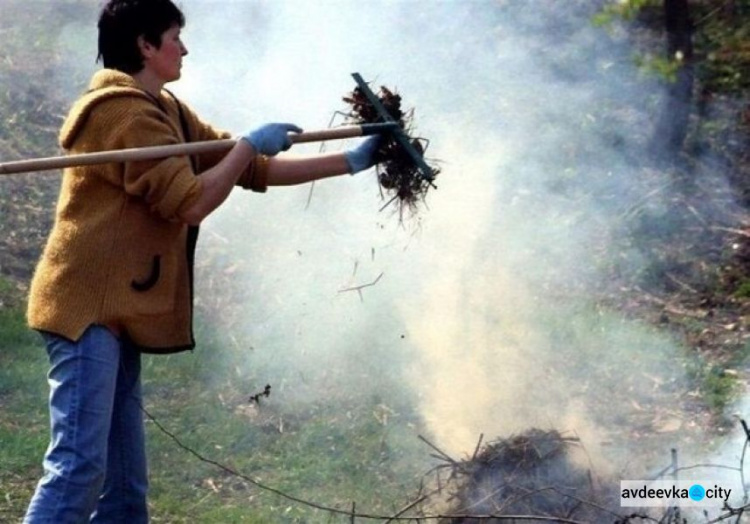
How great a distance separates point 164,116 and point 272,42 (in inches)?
178

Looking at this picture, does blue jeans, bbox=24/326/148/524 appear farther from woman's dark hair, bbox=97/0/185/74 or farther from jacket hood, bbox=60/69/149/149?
woman's dark hair, bbox=97/0/185/74

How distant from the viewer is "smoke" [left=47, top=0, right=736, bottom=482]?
5277mm

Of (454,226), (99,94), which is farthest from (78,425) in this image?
(454,226)

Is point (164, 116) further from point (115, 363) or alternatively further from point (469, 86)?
point (469, 86)

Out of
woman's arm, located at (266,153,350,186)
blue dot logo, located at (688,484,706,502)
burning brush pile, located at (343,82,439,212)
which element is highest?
burning brush pile, located at (343,82,439,212)

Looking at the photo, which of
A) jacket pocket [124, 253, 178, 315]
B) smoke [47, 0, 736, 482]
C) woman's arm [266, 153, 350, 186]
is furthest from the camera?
smoke [47, 0, 736, 482]

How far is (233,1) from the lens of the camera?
26.5 ft

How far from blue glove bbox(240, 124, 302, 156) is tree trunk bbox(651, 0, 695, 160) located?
3.62 meters

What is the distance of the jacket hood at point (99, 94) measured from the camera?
326 centimetres

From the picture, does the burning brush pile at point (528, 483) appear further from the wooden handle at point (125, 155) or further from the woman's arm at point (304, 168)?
the wooden handle at point (125, 155)

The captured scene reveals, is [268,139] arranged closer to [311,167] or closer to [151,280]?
[311,167]

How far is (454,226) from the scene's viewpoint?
629cm

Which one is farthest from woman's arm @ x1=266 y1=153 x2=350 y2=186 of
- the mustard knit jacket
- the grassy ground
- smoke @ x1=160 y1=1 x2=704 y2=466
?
smoke @ x1=160 y1=1 x2=704 y2=466

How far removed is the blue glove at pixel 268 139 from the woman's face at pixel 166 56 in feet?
0.97
